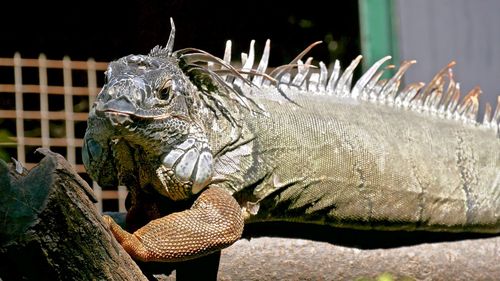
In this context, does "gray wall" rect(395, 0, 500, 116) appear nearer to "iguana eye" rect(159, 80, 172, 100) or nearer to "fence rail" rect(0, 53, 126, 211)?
"fence rail" rect(0, 53, 126, 211)

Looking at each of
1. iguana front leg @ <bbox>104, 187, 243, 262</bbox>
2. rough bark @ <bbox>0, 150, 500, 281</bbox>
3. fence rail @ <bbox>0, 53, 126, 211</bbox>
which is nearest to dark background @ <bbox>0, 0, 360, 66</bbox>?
fence rail @ <bbox>0, 53, 126, 211</bbox>

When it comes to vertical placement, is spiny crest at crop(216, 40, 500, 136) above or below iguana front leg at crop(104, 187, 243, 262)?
above

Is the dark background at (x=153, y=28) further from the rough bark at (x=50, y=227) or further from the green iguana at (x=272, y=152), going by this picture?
the rough bark at (x=50, y=227)

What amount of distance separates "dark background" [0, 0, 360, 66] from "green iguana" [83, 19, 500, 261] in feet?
9.47

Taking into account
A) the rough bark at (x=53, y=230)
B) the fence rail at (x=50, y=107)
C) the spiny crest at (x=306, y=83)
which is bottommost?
the fence rail at (x=50, y=107)

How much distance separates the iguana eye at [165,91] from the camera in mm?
3262

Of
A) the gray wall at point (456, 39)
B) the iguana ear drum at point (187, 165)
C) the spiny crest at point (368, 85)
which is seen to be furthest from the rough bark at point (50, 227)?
the gray wall at point (456, 39)

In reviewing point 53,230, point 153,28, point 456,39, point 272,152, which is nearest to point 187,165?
point 272,152

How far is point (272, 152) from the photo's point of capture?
3.65 metres

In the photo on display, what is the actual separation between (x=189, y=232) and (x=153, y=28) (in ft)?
13.9

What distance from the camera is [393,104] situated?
429 centimetres

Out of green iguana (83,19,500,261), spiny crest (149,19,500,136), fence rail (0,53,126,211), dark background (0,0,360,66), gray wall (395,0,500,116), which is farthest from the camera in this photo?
dark background (0,0,360,66)

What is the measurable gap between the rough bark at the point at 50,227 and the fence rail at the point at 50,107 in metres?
2.96

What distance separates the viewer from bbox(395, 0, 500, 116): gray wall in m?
6.25
